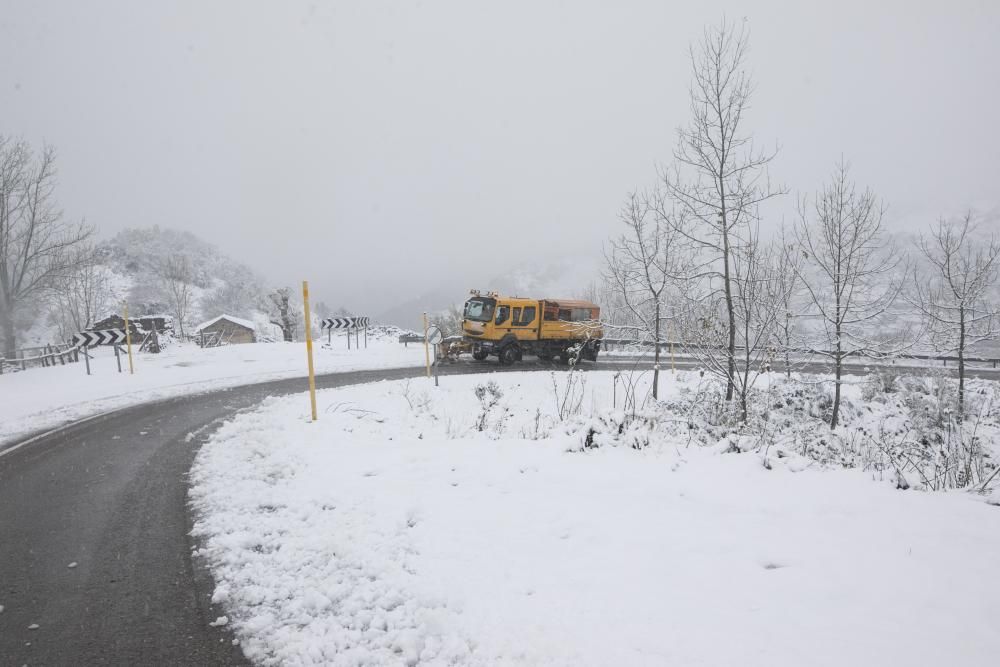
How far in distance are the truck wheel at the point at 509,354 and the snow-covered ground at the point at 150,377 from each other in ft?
11.1

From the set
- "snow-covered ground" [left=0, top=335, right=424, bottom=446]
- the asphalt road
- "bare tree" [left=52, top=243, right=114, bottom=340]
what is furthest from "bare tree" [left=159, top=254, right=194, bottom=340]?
the asphalt road

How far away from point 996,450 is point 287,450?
13.3 m

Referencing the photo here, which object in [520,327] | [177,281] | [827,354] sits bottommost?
[827,354]

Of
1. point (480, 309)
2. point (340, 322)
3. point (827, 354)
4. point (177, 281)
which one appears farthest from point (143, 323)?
point (827, 354)

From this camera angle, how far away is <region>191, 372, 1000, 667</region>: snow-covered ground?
241cm

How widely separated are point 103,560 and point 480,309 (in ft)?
49.2

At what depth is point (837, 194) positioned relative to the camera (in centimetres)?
1191

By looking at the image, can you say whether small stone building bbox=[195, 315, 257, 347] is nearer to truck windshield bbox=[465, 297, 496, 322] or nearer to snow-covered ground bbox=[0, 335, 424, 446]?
snow-covered ground bbox=[0, 335, 424, 446]

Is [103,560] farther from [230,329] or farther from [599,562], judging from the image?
[230,329]

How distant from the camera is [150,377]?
14656 millimetres

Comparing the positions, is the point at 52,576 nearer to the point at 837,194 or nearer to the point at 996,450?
the point at 996,450

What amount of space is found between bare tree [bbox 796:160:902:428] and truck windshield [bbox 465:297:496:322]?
1019 cm

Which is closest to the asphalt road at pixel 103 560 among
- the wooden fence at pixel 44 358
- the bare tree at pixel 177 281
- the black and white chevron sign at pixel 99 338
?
the black and white chevron sign at pixel 99 338

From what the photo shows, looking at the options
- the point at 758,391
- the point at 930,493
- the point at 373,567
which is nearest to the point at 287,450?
the point at 373,567
